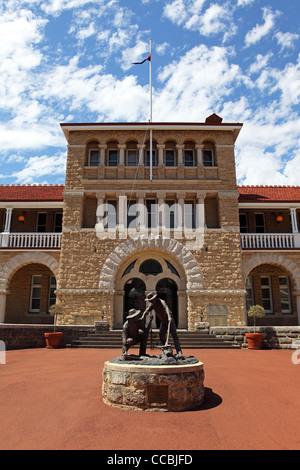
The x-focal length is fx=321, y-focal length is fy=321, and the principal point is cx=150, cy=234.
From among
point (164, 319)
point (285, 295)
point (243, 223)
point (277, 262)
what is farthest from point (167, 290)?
point (164, 319)

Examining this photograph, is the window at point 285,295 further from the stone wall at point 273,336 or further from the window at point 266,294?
the stone wall at point 273,336

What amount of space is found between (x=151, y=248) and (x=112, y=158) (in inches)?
227

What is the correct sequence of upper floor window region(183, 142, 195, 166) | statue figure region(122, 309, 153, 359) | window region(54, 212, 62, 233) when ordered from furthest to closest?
window region(54, 212, 62, 233), upper floor window region(183, 142, 195, 166), statue figure region(122, 309, 153, 359)

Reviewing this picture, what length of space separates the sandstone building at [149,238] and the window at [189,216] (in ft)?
0.19

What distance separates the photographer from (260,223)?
19438mm

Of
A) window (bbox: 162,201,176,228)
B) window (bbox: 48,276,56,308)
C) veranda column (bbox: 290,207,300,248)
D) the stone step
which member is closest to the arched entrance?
window (bbox: 162,201,176,228)

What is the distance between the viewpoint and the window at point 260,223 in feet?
63.3

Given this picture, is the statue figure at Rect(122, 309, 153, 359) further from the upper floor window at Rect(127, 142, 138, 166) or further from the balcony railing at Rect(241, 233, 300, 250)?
the upper floor window at Rect(127, 142, 138, 166)

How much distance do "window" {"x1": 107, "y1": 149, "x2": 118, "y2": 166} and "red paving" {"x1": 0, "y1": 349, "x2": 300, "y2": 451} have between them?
12.0 meters

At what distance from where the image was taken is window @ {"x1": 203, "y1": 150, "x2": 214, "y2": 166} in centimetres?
1816

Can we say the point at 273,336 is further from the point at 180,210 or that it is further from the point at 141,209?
the point at 141,209
